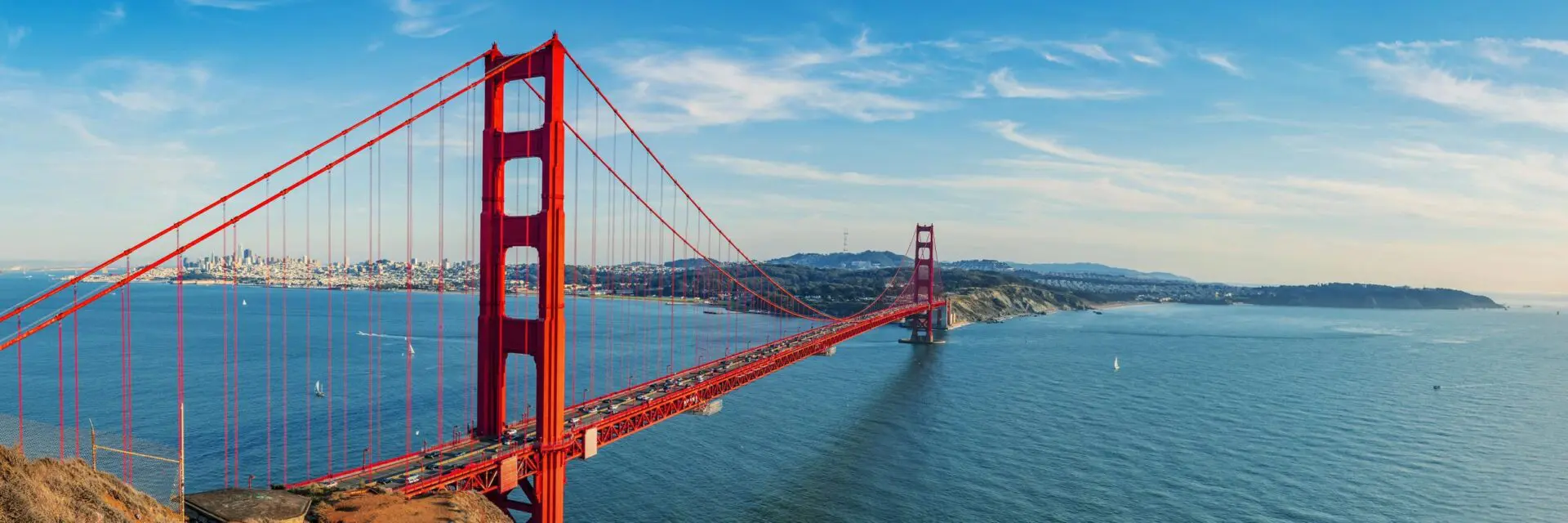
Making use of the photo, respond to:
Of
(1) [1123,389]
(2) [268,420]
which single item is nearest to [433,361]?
(2) [268,420]

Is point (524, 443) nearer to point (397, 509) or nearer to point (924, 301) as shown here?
point (397, 509)

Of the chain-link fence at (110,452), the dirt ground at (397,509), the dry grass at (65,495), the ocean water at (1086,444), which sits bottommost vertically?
the ocean water at (1086,444)

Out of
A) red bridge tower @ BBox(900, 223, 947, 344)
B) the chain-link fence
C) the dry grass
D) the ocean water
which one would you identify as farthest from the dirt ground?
red bridge tower @ BBox(900, 223, 947, 344)

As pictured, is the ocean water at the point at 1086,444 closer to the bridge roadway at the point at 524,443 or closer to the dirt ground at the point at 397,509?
the bridge roadway at the point at 524,443

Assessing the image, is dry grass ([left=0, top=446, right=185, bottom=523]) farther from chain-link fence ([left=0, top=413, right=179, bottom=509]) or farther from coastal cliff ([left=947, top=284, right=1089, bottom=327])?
coastal cliff ([left=947, top=284, right=1089, bottom=327])

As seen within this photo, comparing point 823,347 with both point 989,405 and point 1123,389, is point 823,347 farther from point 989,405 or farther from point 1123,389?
point 1123,389

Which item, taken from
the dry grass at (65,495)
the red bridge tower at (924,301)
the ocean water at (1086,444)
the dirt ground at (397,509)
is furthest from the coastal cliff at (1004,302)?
the dry grass at (65,495)
